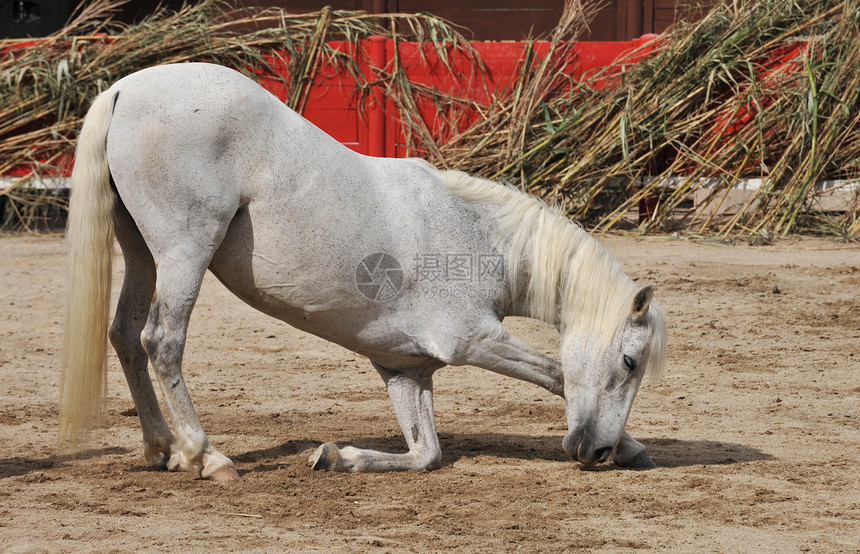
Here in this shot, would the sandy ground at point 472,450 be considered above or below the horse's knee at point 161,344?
below

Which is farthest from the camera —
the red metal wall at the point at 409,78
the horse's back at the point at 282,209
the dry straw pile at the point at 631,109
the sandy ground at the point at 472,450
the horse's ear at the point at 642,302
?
the red metal wall at the point at 409,78

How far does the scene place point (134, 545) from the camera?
2.93 m

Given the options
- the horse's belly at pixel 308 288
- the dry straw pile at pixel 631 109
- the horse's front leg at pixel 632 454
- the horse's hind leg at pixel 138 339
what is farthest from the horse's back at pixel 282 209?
the dry straw pile at pixel 631 109

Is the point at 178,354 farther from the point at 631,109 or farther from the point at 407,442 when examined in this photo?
the point at 631,109

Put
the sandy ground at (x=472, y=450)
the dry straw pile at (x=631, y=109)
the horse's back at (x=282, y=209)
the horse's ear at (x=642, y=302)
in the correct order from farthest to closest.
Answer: the dry straw pile at (x=631, y=109) < the horse's ear at (x=642, y=302) < the horse's back at (x=282, y=209) < the sandy ground at (x=472, y=450)

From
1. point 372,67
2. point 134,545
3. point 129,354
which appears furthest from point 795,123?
point 134,545

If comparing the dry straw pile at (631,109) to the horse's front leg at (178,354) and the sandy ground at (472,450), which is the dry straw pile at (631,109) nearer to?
the sandy ground at (472,450)

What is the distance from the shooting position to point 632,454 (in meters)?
3.91

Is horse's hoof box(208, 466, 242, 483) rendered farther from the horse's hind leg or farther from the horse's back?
the horse's back

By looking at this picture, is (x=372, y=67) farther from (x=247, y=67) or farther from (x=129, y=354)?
(x=129, y=354)

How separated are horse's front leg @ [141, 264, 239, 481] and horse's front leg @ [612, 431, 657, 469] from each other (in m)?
1.41

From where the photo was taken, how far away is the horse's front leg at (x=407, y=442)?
379cm

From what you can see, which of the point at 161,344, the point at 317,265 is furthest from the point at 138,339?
the point at 317,265

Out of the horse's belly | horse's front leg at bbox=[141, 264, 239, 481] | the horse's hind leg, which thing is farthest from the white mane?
the horse's hind leg
